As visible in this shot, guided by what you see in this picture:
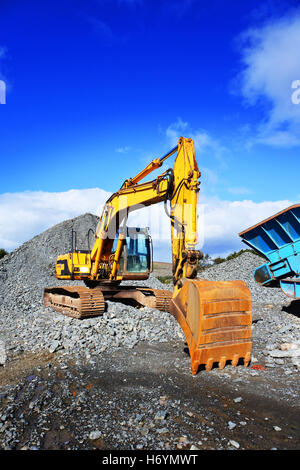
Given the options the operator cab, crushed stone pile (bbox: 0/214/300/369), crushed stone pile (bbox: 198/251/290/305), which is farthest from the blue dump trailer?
crushed stone pile (bbox: 198/251/290/305)

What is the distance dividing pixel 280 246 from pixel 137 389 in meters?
6.12

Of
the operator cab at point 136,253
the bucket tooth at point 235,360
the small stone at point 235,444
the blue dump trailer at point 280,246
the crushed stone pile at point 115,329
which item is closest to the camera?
the small stone at point 235,444

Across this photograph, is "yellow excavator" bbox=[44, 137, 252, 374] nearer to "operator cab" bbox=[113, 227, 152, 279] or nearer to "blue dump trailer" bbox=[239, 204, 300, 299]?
"operator cab" bbox=[113, 227, 152, 279]

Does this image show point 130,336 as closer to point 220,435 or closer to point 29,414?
point 29,414

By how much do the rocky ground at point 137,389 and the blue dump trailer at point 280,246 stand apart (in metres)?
1.08

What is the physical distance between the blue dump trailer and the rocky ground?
108 cm

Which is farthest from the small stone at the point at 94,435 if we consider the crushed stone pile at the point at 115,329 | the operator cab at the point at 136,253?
the operator cab at the point at 136,253

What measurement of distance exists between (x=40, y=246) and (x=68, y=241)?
241 centimetres

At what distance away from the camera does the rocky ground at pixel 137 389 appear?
322 cm

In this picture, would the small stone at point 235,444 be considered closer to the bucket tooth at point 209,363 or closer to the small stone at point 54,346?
the bucket tooth at point 209,363

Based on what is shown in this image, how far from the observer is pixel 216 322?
4.77 m
